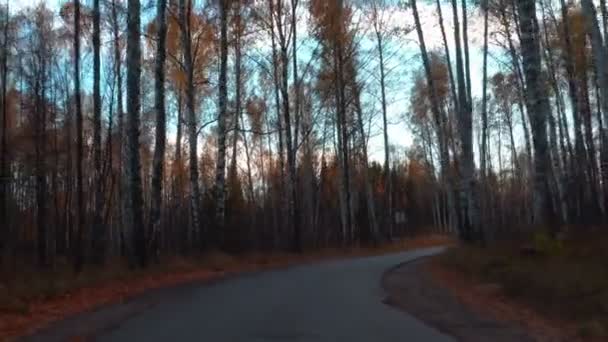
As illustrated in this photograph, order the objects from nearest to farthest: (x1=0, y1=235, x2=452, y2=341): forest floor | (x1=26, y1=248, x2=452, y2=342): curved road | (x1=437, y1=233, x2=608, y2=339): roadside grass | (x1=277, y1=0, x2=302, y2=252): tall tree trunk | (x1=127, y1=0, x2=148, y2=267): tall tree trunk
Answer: (x1=26, y1=248, x2=452, y2=342): curved road < (x1=437, y1=233, x2=608, y2=339): roadside grass < (x1=0, y1=235, x2=452, y2=341): forest floor < (x1=127, y1=0, x2=148, y2=267): tall tree trunk < (x1=277, y1=0, x2=302, y2=252): tall tree trunk

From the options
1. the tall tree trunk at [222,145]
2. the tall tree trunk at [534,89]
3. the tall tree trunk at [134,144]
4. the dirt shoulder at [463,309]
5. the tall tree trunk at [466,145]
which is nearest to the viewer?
the dirt shoulder at [463,309]

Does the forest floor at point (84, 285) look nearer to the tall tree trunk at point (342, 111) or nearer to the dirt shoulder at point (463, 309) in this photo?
the dirt shoulder at point (463, 309)

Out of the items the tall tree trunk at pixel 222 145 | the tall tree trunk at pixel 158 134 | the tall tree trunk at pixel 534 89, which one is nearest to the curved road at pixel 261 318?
the tall tree trunk at pixel 158 134

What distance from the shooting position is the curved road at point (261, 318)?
31.2ft

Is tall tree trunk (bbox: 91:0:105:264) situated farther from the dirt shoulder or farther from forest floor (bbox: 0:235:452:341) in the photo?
the dirt shoulder

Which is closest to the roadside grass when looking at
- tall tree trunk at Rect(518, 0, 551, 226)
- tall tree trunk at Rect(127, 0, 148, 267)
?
tall tree trunk at Rect(518, 0, 551, 226)

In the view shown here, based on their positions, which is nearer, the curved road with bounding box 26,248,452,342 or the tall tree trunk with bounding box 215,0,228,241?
the curved road with bounding box 26,248,452,342

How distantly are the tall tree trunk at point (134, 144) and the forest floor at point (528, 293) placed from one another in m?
7.39

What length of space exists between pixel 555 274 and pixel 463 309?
220cm

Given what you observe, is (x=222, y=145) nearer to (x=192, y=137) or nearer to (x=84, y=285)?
(x=192, y=137)

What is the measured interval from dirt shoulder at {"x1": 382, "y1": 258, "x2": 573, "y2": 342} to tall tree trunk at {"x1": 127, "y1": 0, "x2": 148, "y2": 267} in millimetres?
6585

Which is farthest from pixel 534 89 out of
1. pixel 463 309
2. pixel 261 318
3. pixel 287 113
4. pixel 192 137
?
pixel 287 113

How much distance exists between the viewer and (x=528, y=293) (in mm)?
13172

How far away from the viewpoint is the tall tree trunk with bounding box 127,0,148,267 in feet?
63.1
